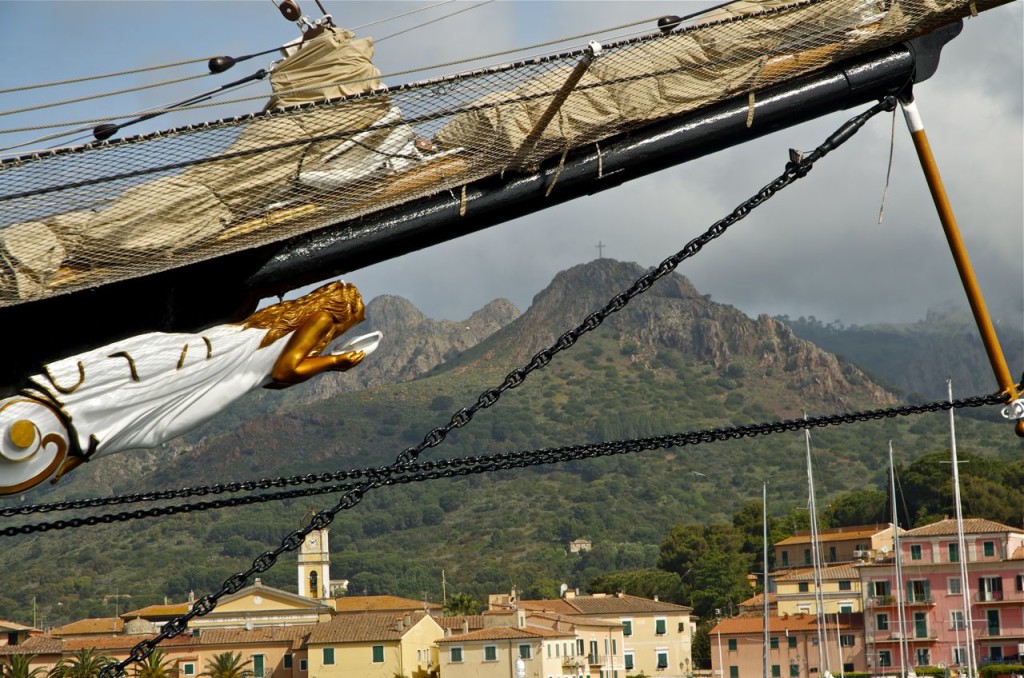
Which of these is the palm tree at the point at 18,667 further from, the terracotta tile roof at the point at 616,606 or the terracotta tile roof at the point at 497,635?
the terracotta tile roof at the point at 616,606

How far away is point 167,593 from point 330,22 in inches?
4899

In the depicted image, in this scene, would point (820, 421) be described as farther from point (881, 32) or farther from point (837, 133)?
point (881, 32)

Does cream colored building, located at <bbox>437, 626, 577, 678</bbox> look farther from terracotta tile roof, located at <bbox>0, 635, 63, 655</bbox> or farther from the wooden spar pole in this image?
the wooden spar pole

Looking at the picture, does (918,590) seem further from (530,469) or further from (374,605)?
(530,469)

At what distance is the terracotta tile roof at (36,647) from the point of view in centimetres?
4769

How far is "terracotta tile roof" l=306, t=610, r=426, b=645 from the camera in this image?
53000 millimetres

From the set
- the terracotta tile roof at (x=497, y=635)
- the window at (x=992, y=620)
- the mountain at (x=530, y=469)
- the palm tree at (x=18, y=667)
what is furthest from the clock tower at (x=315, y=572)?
the window at (x=992, y=620)

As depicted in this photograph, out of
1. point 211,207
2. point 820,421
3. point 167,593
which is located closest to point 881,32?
point 820,421

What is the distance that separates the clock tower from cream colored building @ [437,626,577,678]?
25148 mm

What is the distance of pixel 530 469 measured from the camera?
150 metres

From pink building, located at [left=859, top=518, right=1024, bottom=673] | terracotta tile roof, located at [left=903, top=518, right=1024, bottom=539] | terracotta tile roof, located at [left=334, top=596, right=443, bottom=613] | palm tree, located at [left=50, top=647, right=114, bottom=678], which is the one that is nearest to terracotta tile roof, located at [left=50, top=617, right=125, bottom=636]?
terracotta tile roof, located at [left=334, top=596, right=443, bottom=613]

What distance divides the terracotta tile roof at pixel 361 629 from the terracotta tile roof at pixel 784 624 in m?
12.0

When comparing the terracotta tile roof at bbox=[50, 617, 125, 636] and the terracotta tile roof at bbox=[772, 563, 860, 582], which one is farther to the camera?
the terracotta tile roof at bbox=[50, 617, 125, 636]

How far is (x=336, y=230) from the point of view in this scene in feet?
14.3
